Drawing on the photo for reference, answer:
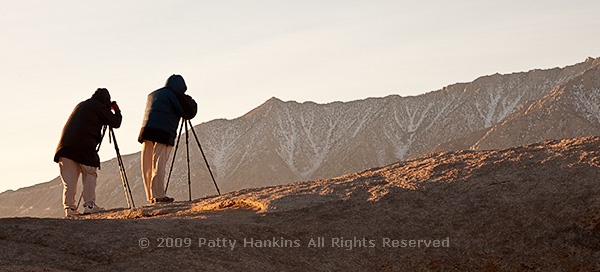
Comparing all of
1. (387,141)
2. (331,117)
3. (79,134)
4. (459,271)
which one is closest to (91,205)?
(79,134)

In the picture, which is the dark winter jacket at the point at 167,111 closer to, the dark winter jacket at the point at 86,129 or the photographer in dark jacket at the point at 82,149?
the dark winter jacket at the point at 86,129

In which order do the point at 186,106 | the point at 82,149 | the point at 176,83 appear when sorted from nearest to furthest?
the point at 82,149 → the point at 186,106 → the point at 176,83

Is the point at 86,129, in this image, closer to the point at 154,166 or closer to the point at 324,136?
the point at 154,166

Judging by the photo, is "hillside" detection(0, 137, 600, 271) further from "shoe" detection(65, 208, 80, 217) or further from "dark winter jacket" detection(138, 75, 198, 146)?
"dark winter jacket" detection(138, 75, 198, 146)

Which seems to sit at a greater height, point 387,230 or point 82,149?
point 82,149

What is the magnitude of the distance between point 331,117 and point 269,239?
152 metres

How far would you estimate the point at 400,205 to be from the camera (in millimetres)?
7906

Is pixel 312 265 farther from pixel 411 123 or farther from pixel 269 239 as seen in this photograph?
pixel 411 123

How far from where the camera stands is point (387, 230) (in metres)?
7.45

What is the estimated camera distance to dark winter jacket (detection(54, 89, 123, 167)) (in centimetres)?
1134

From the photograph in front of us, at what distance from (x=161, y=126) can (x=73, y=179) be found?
1.61 m

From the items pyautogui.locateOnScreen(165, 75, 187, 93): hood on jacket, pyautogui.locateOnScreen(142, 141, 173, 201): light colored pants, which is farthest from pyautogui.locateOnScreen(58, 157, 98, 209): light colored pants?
pyautogui.locateOnScreen(165, 75, 187, 93): hood on jacket

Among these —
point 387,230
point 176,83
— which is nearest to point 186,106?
point 176,83

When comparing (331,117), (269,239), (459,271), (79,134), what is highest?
(331,117)
